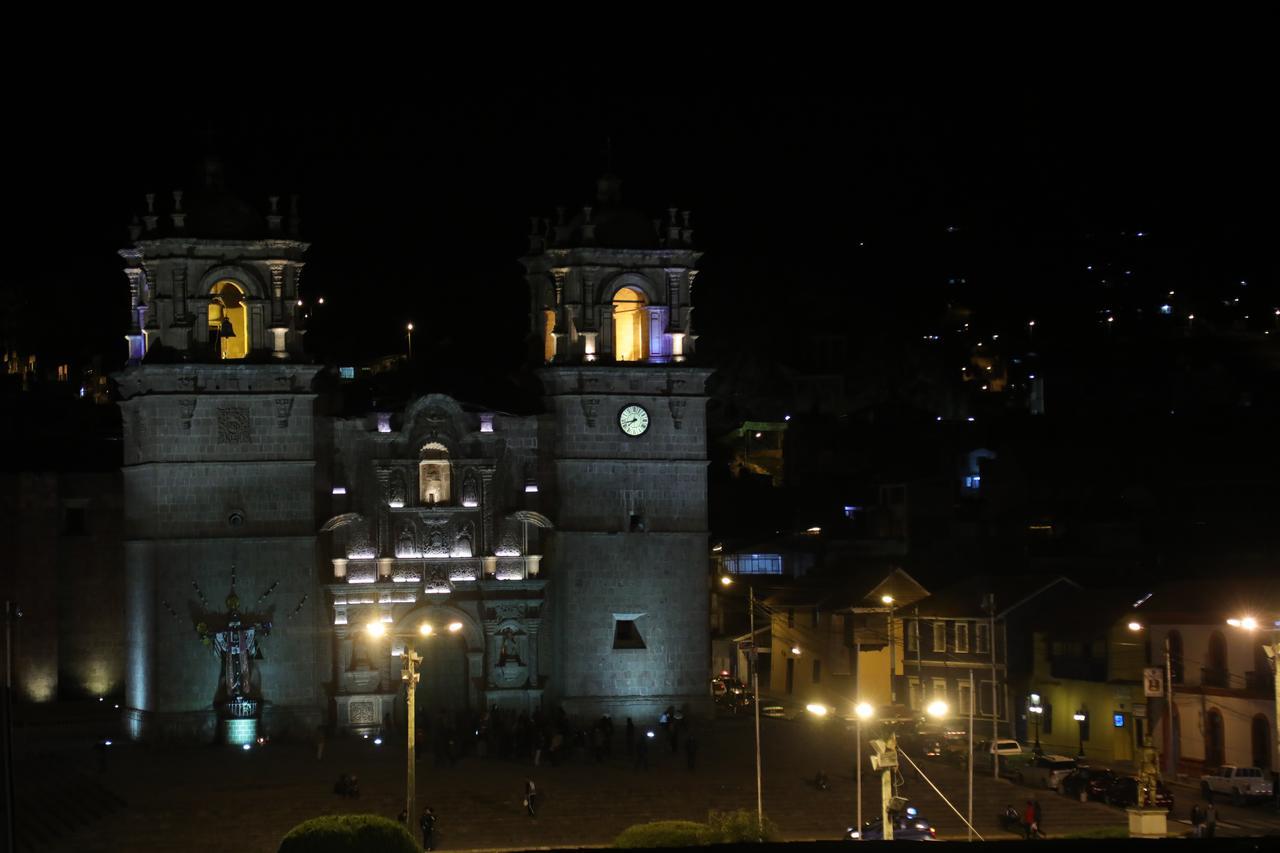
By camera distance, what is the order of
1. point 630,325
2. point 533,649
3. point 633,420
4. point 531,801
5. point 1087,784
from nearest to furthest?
point 531,801, point 1087,784, point 533,649, point 633,420, point 630,325

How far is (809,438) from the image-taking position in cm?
9956

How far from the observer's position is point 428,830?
147ft

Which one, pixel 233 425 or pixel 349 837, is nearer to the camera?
pixel 349 837

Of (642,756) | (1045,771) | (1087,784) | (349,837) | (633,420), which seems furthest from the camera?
(633,420)

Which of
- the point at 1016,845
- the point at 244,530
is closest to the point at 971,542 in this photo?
the point at 244,530

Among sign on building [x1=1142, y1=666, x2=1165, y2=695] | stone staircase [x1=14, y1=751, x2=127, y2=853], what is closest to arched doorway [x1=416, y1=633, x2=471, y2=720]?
stone staircase [x1=14, y1=751, x2=127, y2=853]

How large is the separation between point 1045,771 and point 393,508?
18.6 meters

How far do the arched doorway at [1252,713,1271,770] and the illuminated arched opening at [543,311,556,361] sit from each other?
21420mm

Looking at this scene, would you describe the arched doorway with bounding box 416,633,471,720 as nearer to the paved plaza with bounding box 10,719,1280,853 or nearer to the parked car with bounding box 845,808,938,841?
the paved plaza with bounding box 10,719,1280,853

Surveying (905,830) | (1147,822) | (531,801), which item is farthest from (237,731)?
(1147,822)

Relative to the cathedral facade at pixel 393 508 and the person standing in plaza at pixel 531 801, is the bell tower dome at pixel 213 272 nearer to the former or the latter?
the cathedral facade at pixel 393 508

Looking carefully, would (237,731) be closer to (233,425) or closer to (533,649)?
(233,425)

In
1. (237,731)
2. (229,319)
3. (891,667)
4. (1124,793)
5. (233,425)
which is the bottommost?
(1124,793)

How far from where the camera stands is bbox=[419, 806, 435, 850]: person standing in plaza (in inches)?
1770
